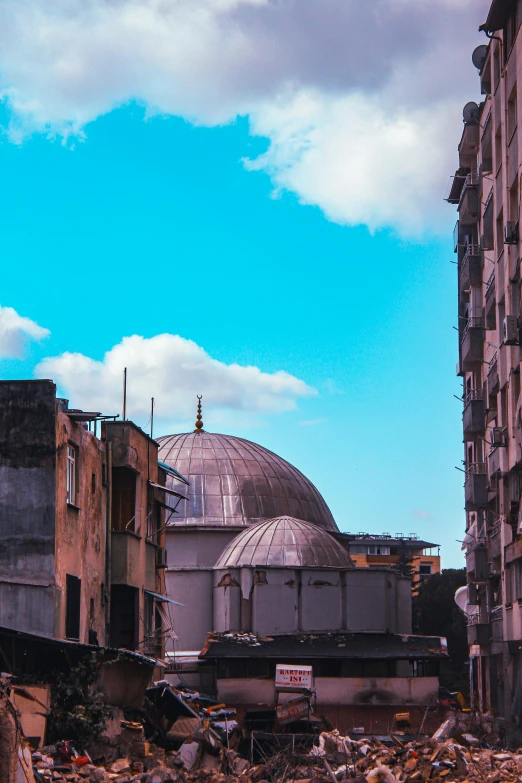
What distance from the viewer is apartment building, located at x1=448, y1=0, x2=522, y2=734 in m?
33.9

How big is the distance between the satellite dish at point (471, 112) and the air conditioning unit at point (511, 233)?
944cm

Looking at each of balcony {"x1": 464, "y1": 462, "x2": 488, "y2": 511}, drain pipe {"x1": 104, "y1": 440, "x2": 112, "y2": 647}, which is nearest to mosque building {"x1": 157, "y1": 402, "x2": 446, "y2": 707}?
balcony {"x1": 464, "y1": 462, "x2": 488, "y2": 511}

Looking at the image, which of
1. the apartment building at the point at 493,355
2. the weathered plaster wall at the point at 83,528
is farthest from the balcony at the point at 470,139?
the weathered plaster wall at the point at 83,528

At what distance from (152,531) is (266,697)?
5957 mm

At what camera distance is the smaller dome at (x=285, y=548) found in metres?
45.1

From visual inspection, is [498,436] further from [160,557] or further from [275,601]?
[275,601]

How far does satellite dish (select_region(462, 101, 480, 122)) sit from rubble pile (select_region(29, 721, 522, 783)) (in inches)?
886

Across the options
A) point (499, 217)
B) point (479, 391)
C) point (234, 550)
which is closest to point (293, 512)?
point (234, 550)

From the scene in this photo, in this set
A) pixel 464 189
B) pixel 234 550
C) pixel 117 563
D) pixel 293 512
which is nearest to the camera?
pixel 117 563

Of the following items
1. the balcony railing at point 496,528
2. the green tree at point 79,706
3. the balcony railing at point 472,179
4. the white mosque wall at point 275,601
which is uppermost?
the balcony railing at point 472,179

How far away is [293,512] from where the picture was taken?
180ft

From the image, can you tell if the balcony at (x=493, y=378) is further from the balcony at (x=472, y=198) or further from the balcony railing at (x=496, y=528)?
the balcony at (x=472, y=198)

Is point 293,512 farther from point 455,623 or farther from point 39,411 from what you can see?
point 39,411

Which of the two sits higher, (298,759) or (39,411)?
(39,411)
